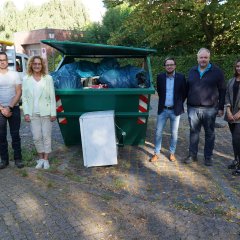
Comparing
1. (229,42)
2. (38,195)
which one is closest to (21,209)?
(38,195)

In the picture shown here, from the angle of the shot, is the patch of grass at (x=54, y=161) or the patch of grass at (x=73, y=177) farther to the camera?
the patch of grass at (x=54, y=161)

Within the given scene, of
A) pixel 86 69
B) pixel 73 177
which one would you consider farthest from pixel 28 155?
pixel 86 69

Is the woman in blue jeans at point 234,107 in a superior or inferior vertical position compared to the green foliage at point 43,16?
inferior

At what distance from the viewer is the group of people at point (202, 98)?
4805 millimetres

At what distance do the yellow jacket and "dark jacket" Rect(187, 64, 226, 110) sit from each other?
211 centimetres

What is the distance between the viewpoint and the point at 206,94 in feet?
16.1

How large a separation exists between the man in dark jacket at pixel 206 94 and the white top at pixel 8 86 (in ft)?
8.68

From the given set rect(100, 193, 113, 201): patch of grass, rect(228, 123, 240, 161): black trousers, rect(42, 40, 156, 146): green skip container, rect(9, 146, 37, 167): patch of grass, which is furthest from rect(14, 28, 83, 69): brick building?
rect(100, 193, 113, 201): patch of grass

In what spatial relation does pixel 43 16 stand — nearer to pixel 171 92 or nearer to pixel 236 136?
pixel 171 92

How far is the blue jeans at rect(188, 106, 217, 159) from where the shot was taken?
504cm

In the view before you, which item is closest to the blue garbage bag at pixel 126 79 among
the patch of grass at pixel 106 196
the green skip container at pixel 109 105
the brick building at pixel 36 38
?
the green skip container at pixel 109 105

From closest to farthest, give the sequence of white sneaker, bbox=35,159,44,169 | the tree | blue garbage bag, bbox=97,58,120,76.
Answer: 1. white sneaker, bbox=35,159,44,169
2. blue garbage bag, bbox=97,58,120,76
3. the tree

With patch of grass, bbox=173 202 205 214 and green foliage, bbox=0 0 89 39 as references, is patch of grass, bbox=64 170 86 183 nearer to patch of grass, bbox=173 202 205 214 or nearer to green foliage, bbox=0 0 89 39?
patch of grass, bbox=173 202 205 214

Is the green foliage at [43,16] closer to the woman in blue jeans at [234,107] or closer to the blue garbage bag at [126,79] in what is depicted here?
the blue garbage bag at [126,79]
